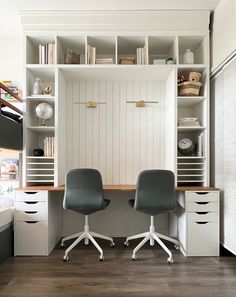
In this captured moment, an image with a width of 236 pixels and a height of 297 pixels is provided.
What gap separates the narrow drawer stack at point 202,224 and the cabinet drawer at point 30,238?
60.7 inches

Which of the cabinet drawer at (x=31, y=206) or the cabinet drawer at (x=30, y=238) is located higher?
the cabinet drawer at (x=31, y=206)

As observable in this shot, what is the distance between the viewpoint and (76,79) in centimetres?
363

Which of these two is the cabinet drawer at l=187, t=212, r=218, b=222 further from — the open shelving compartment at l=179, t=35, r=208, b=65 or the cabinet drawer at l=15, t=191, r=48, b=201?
the open shelving compartment at l=179, t=35, r=208, b=65

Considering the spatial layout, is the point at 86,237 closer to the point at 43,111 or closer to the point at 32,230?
the point at 32,230

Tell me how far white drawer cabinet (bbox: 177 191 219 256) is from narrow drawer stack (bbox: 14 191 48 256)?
4.94ft

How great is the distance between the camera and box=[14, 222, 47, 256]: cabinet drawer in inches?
116

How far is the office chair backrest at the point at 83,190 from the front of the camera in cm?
288

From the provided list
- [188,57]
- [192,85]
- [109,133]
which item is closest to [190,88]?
[192,85]

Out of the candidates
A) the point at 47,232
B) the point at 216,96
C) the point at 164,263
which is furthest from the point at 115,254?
the point at 216,96

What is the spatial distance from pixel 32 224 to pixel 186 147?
197cm

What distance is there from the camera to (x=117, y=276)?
2438 mm

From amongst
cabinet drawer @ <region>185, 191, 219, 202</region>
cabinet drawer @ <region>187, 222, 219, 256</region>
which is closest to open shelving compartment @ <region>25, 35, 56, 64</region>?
cabinet drawer @ <region>185, 191, 219, 202</region>

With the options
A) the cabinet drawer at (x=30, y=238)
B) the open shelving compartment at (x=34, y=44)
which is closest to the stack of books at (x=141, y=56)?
the open shelving compartment at (x=34, y=44)

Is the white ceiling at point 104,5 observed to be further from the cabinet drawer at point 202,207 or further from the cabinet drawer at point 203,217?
the cabinet drawer at point 203,217
